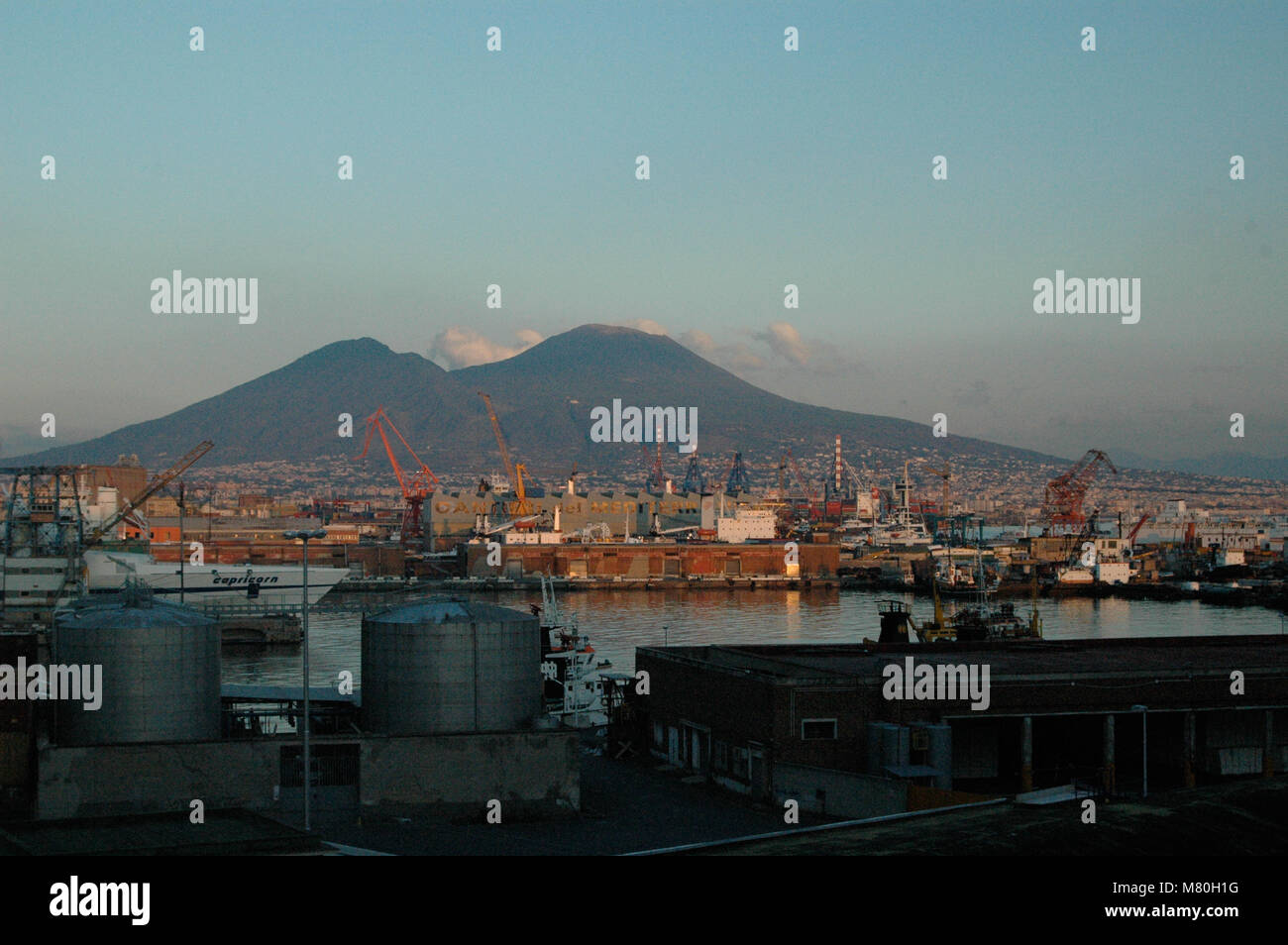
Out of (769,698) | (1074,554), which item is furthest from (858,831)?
(1074,554)

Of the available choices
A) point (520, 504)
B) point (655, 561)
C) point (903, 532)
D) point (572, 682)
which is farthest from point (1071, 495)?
point (572, 682)

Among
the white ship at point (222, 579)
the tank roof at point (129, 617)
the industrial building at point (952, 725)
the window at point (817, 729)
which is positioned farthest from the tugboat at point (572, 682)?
the white ship at point (222, 579)

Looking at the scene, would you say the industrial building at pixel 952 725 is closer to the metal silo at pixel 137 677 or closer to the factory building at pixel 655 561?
the metal silo at pixel 137 677

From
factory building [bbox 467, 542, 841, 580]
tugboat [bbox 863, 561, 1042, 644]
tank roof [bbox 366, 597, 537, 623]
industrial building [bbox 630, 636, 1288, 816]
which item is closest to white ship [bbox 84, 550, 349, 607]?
tugboat [bbox 863, 561, 1042, 644]

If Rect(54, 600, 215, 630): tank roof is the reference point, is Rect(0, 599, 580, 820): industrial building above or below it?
below

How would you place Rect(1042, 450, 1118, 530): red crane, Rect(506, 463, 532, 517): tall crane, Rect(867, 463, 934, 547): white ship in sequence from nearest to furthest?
Rect(1042, 450, 1118, 530): red crane, Rect(867, 463, 934, 547): white ship, Rect(506, 463, 532, 517): tall crane

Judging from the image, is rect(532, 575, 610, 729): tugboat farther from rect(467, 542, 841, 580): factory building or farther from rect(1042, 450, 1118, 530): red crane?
rect(1042, 450, 1118, 530): red crane
